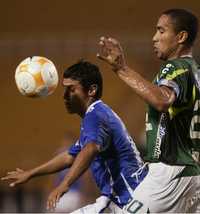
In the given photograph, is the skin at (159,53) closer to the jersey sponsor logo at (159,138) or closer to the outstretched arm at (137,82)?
the outstretched arm at (137,82)

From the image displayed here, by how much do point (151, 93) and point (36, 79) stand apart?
4.43 feet

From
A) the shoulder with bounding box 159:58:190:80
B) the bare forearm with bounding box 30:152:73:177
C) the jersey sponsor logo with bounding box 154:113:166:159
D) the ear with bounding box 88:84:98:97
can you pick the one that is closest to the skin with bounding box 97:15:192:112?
the shoulder with bounding box 159:58:190:80

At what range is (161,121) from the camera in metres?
3.98

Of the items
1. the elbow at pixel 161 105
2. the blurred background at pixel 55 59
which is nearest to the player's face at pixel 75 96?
the elbow at pixel 161 105

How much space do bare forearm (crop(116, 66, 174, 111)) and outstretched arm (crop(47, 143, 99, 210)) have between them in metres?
0.63

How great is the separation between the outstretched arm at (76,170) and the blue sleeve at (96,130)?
2.0 inches

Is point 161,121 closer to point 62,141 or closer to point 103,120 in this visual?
point 103,120

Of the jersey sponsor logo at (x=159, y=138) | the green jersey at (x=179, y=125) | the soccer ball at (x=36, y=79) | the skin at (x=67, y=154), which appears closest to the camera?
the green jersey at (x=179, y=125)

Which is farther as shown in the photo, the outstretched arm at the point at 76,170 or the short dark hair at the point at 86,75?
the short dark hair at the point at 86,75

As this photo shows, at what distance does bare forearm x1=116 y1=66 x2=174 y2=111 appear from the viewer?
3600 mm

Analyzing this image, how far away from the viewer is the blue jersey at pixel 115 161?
4.43m

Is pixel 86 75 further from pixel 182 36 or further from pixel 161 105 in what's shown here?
pixel 161 105

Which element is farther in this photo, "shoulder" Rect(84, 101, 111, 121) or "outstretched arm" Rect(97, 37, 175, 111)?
"shoulder" Rect(84, 101, 111, 121)

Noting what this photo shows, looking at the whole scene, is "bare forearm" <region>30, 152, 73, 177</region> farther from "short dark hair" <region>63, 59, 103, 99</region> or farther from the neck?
"short dark hair" <region>63, 59, 103, 99</region>
